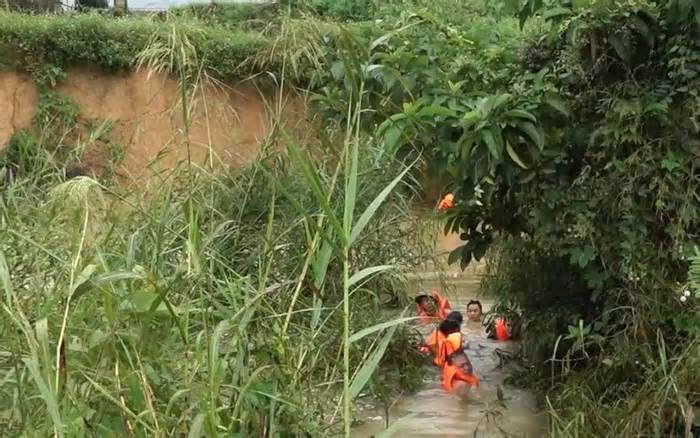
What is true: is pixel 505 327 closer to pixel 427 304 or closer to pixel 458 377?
pixel 427 304

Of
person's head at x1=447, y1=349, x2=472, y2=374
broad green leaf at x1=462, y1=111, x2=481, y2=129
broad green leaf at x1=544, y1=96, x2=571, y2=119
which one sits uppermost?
broad green leaf at x1=544, y1=96, x2=571, y2=119

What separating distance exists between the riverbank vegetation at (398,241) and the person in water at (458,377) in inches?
12.3

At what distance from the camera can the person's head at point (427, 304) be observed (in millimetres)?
6134

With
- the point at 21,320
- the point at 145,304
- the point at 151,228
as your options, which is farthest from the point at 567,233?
the point at 21,320

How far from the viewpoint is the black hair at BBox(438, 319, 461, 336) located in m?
5.52

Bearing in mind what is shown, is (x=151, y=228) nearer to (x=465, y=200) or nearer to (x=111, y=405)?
(x=111, y=405)

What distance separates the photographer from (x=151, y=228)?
10.8ft

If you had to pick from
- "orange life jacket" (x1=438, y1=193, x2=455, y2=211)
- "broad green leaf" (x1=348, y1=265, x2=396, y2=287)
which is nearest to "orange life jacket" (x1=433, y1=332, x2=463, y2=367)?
"orange life jacket" (x1=438, y1=193, x2=455, y2=211)

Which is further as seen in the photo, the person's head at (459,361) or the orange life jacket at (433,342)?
the orange life jacket at (433,342)

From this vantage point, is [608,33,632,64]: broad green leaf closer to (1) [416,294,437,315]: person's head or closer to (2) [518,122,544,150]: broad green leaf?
(2) [518,122,544,150]: broad green leaf

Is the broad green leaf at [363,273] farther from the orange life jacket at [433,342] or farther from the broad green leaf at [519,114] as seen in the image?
the orange life jacket at [433,342]

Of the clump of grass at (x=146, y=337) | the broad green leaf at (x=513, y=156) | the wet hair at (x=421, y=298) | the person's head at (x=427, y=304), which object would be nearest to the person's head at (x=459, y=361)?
the wet hair at (x=421, y=298)

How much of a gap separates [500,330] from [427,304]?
523 mm

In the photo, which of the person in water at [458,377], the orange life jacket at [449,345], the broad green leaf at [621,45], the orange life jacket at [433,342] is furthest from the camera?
the orange life jacket at [433,342]
